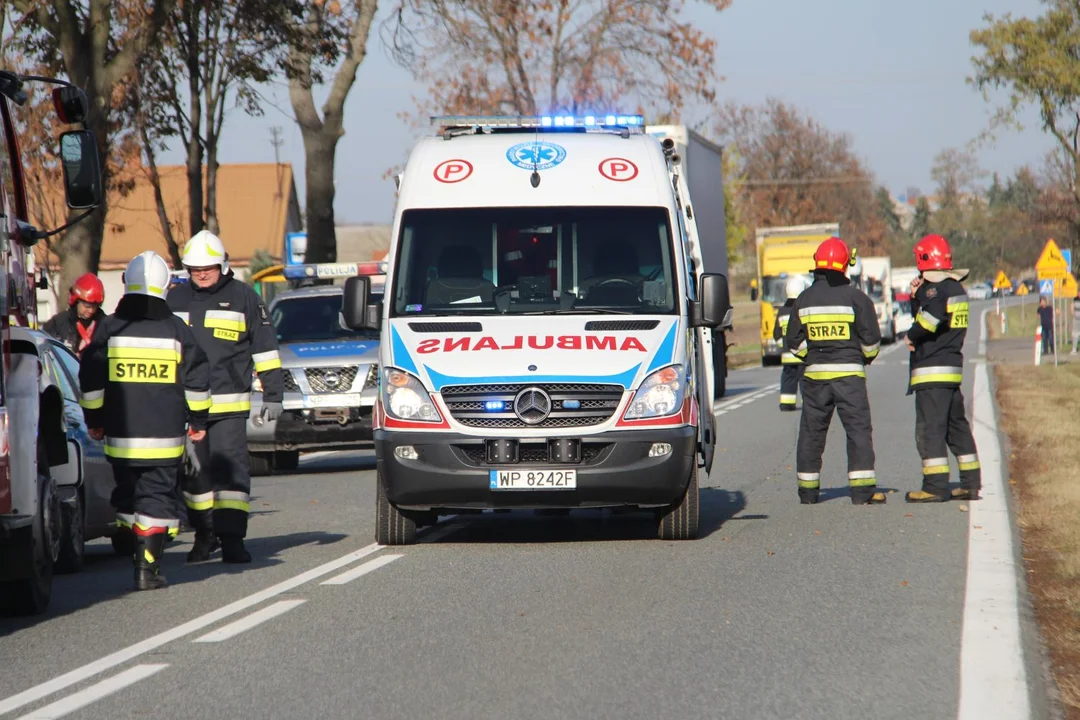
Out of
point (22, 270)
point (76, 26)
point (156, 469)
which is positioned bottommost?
point (156, 469)

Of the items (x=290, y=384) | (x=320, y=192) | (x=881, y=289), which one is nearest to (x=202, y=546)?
(x=290, y=384)

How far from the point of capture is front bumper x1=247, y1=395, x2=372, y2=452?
16219 mm

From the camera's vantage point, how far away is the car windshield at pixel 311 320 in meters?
17.7

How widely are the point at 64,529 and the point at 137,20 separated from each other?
48.7ft

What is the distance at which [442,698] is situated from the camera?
19.6ft

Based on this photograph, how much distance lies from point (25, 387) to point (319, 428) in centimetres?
867

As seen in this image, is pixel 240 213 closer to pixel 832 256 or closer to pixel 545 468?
pixel 832 256

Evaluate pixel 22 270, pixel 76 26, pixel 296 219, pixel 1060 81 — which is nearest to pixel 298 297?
pixel 76 26

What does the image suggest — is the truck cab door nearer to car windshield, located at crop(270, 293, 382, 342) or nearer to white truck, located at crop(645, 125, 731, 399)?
car windshield, located at crop(270, 293, 382, 342)

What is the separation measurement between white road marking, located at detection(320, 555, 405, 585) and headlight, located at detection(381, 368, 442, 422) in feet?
2.77

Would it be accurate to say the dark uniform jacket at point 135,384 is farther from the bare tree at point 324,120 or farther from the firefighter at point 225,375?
the bare tree at point 324,120

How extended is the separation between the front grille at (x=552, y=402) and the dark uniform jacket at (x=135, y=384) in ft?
5.64

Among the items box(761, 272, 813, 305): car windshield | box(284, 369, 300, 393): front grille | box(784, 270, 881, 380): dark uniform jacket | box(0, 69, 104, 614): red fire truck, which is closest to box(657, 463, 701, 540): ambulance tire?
box(784, 270, 881, 380): dark uniform jacket

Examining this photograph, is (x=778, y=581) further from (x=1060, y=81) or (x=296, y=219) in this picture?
(x=296, y=219)
